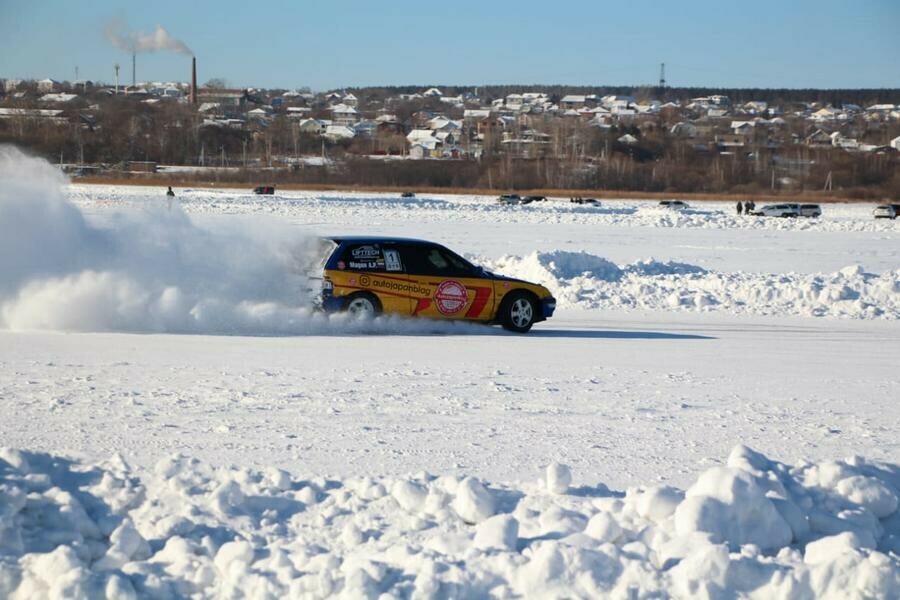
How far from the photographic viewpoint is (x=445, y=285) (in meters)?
16.2

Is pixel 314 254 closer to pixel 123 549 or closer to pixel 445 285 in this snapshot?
pixel 445 285

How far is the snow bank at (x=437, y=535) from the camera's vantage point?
620 centimetres

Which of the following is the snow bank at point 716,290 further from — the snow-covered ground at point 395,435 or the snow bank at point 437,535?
the snow bank at point 437,535

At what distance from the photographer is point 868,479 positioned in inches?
281

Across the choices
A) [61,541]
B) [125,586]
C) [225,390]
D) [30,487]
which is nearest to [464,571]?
[125,586]

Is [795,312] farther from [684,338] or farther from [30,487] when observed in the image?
[30,487]

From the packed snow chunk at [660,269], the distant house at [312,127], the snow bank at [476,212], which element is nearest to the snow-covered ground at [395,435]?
the packed snow chunk at [660,269]

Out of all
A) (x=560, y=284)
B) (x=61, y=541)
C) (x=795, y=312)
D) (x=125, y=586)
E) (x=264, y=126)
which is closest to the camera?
(x=125, y=586)

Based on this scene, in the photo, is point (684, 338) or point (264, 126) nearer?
point (684, 338)

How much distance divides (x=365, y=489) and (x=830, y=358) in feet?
31.1

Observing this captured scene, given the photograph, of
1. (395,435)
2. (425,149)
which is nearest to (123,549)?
(395,435)

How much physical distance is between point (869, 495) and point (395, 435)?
3727 mm

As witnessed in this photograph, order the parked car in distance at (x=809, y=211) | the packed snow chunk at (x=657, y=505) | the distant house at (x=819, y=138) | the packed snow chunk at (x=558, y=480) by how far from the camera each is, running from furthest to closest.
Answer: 1. the distant house at (x=819, y=138)
2. the parked car in distance at (x=809, y=211)
3. the packed snow chunk at (x=558, y=480)
4. the packed snow chunk at (x=657, y=505)

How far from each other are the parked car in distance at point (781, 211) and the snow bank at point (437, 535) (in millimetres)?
62237
